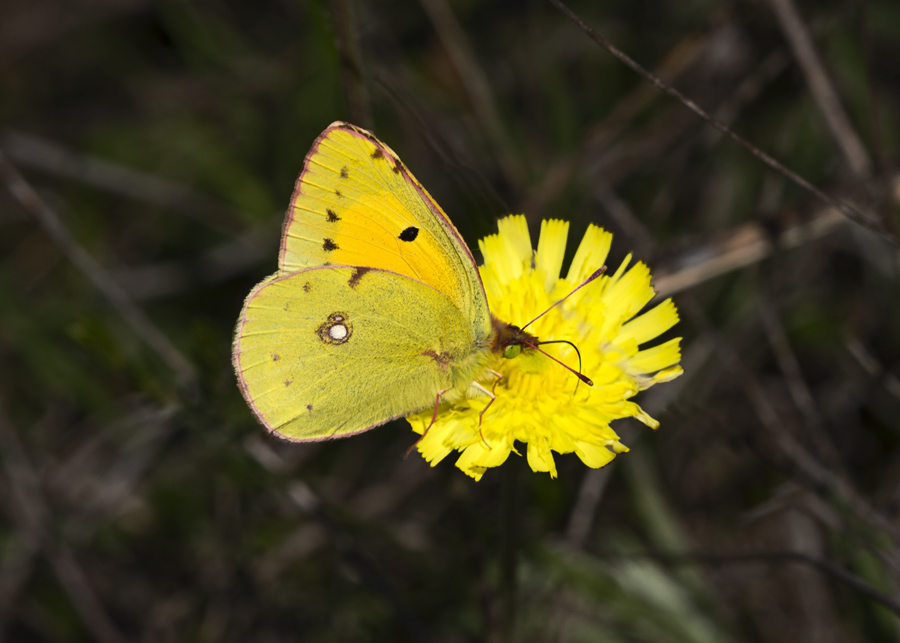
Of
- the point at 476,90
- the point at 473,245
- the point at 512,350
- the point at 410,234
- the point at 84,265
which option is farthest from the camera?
the point at 476,90

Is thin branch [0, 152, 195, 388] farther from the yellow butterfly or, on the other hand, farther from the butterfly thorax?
the butterfly thorax

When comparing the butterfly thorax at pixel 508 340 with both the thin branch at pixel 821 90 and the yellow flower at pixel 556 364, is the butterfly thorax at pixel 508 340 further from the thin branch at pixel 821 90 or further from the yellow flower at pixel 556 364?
the thin branch at pixel 821 90

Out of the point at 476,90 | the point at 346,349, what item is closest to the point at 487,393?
the point at 346,349

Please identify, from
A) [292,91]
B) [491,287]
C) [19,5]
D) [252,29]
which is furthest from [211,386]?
[19,5]

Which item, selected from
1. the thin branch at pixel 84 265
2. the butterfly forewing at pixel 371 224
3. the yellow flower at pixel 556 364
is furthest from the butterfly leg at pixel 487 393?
the thin branch at pixel 84 265

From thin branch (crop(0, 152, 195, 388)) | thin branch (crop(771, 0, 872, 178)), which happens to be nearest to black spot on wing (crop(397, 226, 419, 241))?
thin branch (crop(0, 152, 195, 388))

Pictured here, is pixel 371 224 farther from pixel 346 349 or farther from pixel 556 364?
pixel 556 364

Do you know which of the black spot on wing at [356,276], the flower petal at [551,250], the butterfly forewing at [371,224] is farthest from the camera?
the flower petal at [551,250]
